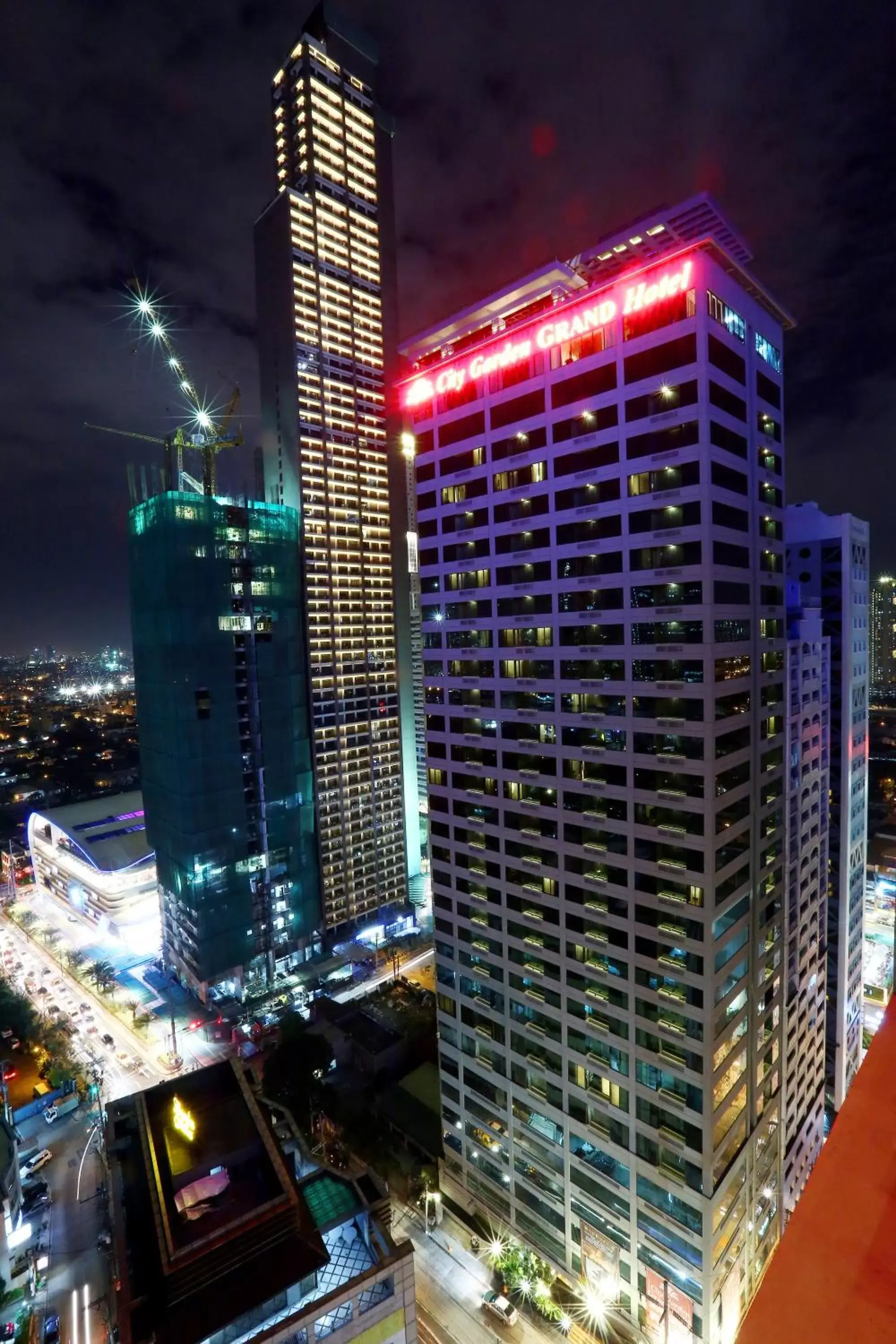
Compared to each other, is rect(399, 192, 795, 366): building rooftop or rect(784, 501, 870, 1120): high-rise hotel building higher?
rect(399, 192, 795, 366): building rooftop

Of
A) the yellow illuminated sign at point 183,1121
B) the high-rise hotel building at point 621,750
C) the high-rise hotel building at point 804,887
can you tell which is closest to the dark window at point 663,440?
the high-rise hotel building at point 621,750

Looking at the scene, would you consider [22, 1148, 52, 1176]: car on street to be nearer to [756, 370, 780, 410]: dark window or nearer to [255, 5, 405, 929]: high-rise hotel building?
[255, 5, 405, 929]: high-rise hotel building

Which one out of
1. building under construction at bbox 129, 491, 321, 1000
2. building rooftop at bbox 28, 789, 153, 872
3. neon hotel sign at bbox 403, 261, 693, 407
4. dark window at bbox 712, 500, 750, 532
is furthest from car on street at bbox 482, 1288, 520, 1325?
building rooftop at bbox 28, 789, 153, 872

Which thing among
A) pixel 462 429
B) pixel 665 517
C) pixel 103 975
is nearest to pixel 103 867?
pixel 103 975

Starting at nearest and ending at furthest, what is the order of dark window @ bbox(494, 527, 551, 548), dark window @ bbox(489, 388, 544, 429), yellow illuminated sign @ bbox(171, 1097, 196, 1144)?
1. yellow illuminated sign @ bbox(171, 1097, 196, 1144)
2. dark window @ bbox(489, 388, 544, 429)
3. dark window @ bbox(494, 527, 551, 548)

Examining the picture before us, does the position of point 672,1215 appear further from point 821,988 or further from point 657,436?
point 657,436

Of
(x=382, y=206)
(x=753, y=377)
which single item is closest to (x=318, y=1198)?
(x=753, y=377)

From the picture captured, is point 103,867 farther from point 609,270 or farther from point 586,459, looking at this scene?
point 609,270
